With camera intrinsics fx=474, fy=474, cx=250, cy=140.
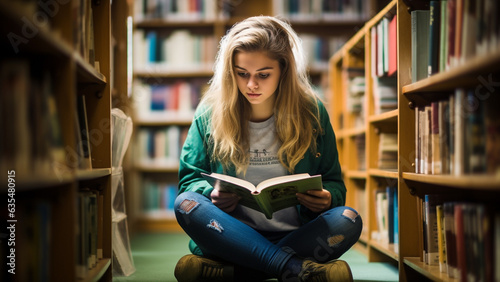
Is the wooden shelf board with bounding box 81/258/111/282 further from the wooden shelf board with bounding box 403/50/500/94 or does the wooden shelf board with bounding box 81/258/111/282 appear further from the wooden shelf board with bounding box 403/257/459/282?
the wooden shelf board with bounding box 403/50/500/94

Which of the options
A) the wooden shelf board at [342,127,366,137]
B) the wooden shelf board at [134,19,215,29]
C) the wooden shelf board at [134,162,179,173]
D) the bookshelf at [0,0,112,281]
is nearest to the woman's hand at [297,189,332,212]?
the bookshelf at [0,0,112,281]

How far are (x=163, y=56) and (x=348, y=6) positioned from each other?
4.60 feet

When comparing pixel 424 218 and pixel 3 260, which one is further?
pixel 424 218

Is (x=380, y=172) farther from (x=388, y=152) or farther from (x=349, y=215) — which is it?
(x=349, y=215)

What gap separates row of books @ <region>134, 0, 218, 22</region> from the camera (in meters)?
3.43

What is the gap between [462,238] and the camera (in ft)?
3.70

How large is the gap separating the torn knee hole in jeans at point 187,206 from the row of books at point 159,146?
1992mm

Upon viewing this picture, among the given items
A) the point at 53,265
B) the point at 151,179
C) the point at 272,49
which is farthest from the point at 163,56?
the point at 53,265

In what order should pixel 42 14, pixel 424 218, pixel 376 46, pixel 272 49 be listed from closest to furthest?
pixel 42 14
pixel 424 218
pixel 272 49
pixel 376 46

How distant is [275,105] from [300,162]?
23 centimetres

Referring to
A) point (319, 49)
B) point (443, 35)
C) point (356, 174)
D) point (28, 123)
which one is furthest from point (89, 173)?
point (319, 49)

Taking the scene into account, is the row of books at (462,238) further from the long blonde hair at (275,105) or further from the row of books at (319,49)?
the row of books at (319,49)

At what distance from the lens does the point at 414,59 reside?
4.71 feet

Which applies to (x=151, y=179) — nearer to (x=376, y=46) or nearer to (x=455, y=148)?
(x=376, y=46)
